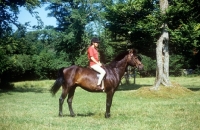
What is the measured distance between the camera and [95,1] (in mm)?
52500

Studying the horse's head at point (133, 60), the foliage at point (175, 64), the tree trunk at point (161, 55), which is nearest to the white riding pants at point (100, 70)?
the horse's head at point (133, 60)

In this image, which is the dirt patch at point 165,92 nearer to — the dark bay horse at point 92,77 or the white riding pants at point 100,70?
the dark bay horse at point 92,77

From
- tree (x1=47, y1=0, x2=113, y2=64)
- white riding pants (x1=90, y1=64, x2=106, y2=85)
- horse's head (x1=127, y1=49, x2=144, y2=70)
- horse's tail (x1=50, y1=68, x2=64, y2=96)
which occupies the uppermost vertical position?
tree (x1=47, y1=0, x2=113, y2=64)

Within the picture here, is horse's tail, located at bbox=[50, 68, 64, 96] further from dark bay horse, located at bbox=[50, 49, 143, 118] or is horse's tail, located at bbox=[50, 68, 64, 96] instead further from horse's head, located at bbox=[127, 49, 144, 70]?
horse's head, located at bbox=[127, 49, 144, 70]

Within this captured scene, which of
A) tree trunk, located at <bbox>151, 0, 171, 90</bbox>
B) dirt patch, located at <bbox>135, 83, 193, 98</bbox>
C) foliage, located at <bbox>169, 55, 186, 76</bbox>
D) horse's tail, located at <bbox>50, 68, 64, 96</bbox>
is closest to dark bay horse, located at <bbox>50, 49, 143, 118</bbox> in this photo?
horse's tail, located at <bbox>50, 68, 64, 96</bbox>

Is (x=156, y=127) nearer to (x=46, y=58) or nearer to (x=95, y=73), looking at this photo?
(x=95, y=73)

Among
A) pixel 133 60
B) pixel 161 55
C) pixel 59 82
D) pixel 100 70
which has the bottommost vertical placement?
pixel 59 82

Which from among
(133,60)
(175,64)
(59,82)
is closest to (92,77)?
(59,82)

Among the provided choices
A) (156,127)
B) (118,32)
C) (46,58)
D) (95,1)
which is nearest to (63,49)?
(46,58)

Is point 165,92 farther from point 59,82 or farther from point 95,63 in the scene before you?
point 59,82

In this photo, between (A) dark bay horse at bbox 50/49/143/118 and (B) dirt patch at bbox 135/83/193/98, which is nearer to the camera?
(A) dark bay horse at bbox 50/49/143/118

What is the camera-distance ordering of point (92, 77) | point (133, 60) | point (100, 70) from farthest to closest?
1. point (133, 60)
2. point (92, 77)
3. point (100, 70)

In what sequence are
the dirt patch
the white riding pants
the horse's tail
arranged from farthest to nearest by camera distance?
the dirt patch < the horse's tail < the white riding pants

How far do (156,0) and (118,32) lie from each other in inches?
210
